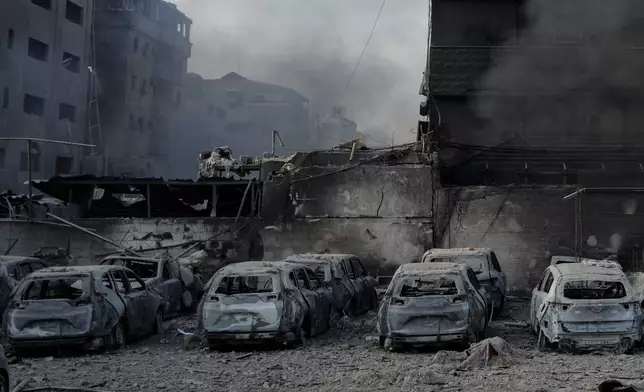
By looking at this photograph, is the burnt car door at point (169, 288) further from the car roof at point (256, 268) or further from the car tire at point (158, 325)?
the car roof at point (256, 268)

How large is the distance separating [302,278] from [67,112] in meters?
34.4

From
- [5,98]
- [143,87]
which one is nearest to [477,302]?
[5,98]

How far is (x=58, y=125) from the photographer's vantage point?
1661 inches

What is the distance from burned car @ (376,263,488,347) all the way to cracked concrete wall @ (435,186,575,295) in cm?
917

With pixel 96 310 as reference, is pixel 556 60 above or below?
above

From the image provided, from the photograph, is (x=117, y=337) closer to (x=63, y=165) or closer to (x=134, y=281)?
(x=134, y=281)

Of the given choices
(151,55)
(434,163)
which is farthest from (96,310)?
(151,55)

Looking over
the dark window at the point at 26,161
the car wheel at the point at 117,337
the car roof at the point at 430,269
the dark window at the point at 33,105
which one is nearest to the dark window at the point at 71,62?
the dark window at the point at 33,105

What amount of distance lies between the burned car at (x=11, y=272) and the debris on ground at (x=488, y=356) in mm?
7888

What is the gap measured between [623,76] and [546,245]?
20.9 ft

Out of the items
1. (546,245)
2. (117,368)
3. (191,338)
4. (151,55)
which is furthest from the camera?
(151,55)

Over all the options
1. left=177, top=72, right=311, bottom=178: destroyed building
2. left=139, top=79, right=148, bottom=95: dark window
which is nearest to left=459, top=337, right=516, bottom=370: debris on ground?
left=139, top=79, right=148, bottom=95: dark window

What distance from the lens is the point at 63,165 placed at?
42.3 meters

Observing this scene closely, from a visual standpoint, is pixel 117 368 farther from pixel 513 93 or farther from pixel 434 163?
pixel 513 93
